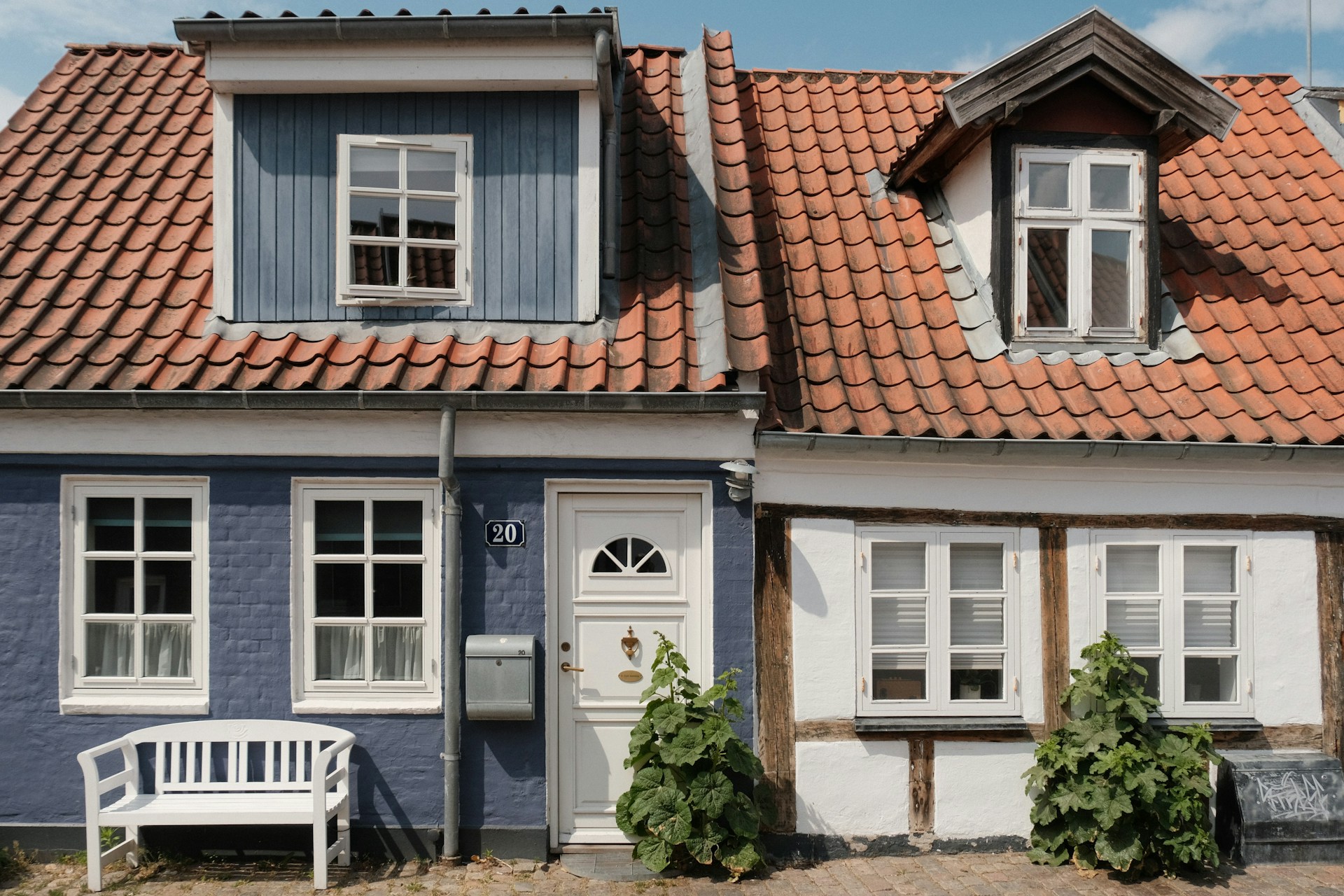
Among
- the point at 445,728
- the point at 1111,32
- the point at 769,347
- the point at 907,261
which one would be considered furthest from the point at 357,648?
the point at 1111,32

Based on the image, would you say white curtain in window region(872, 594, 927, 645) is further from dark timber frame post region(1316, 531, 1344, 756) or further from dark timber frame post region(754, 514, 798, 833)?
dark timber frame post region(1316, 531, 1344, 756)

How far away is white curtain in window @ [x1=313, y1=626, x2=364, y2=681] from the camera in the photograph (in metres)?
6.44

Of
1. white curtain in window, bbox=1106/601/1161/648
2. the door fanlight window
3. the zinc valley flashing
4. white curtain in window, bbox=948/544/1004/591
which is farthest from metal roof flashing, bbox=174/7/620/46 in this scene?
white curtain in window, bbox=1106/601/1161/648

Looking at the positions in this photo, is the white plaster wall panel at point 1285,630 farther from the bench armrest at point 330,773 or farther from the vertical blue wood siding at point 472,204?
the bench armrest at point 330,773

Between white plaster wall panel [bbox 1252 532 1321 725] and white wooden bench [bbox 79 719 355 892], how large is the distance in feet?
20.2

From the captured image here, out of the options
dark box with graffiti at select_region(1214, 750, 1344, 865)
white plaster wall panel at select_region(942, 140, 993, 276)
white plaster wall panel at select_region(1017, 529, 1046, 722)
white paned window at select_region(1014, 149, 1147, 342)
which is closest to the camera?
dark box with graffiti at select_region(1214, 750, 1344, 865)

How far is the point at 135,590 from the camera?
646 cm

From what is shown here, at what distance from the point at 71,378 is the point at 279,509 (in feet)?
5.06

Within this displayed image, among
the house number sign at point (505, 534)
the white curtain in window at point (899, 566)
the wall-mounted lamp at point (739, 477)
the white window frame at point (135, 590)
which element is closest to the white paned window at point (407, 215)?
the house number sign at point (505, 534)

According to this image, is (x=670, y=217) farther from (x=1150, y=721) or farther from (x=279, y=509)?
(x=1150, y=721)

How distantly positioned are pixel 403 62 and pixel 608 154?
1.69 metres

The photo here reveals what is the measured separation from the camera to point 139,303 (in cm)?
691

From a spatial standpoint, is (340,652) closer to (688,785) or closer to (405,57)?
(688,785)

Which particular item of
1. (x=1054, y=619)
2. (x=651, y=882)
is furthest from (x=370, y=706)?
(x=1054, y=619)
